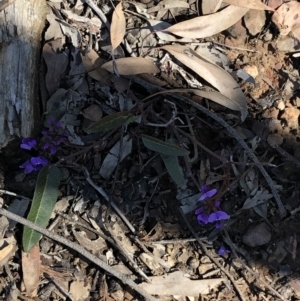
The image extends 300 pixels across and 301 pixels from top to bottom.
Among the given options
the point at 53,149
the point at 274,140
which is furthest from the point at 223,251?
the point at 53,149

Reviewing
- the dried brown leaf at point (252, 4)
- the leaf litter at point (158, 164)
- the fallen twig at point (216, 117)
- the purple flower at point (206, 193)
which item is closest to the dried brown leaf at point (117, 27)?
the leaf litter at point (158, 164)

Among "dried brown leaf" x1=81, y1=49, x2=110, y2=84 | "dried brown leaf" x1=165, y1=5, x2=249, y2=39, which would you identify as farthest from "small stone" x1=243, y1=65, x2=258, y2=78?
"dried brown leaf" x1=81, y1=49, x2=110, y2=84

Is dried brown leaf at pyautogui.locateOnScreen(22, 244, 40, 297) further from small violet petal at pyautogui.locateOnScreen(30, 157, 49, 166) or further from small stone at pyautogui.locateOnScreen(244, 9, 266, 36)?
small stone at pyautogui.locateOnScreen(244, 9, 266, 36)

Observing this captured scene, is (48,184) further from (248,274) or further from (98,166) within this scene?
(248,274)

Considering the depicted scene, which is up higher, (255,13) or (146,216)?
(255,13)

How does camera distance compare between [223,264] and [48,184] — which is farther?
[223,264]

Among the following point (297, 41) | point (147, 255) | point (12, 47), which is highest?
point (12, 47)

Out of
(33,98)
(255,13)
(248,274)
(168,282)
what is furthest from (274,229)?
(33,98)

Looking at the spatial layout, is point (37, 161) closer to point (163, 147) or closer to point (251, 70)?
point (163, 147)
